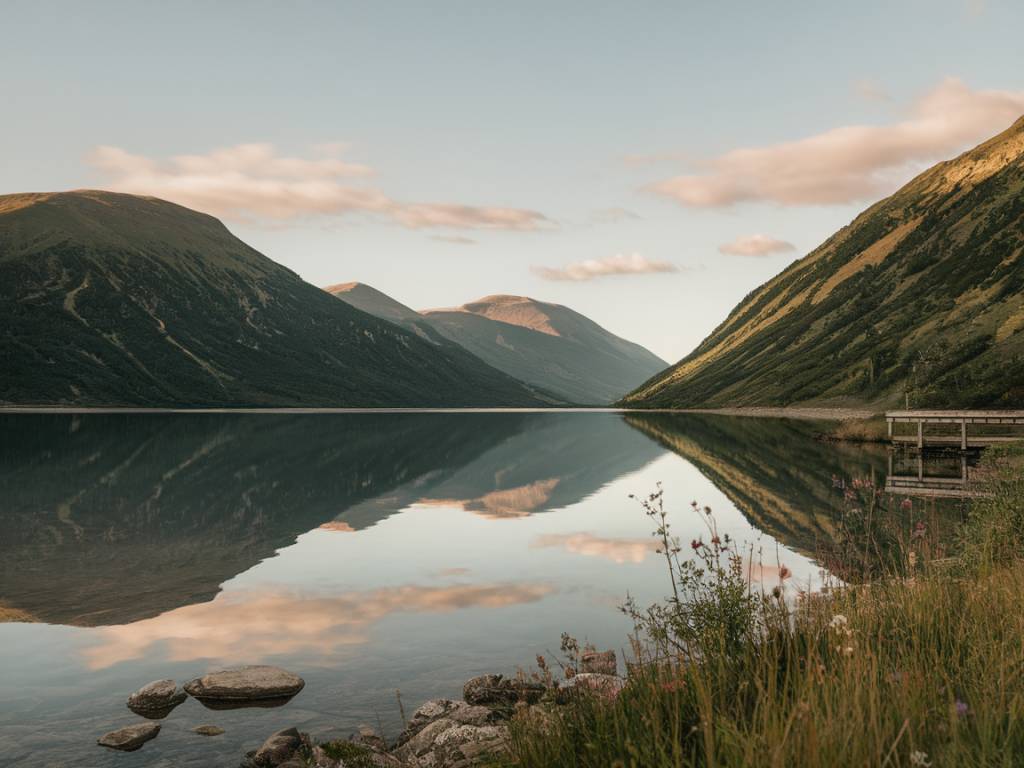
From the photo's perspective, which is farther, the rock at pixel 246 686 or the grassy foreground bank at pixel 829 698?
the rock at pixel 246 686

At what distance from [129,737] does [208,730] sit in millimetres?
1173

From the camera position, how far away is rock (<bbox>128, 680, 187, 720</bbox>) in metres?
14.0

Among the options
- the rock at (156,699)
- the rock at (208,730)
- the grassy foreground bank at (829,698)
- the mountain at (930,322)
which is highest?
the mountain at (930,322)

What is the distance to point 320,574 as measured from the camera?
2564cm

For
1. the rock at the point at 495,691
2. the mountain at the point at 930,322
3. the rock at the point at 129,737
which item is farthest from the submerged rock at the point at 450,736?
the mountain at the point at 930,322

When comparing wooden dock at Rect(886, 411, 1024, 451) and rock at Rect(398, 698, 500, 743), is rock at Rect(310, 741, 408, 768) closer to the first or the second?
rock at Rect(398, 698, 500, 743)

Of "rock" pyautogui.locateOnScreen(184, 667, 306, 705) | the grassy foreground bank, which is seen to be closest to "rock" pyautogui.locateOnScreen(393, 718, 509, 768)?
the grassy foreground bank

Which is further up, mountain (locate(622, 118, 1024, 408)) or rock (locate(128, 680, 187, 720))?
mountain (locate(622, 118, 1024, 408))

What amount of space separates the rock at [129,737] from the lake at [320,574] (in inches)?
7.8

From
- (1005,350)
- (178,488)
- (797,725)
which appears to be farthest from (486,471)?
(1005,350)

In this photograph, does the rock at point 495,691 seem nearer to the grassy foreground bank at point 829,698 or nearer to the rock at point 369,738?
the rock at point 369,738

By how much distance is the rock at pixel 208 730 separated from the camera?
43.0 feet

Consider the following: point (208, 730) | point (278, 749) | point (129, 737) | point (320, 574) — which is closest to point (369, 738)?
point (278, 749)

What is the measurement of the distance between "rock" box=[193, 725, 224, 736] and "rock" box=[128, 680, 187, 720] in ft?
3.36
